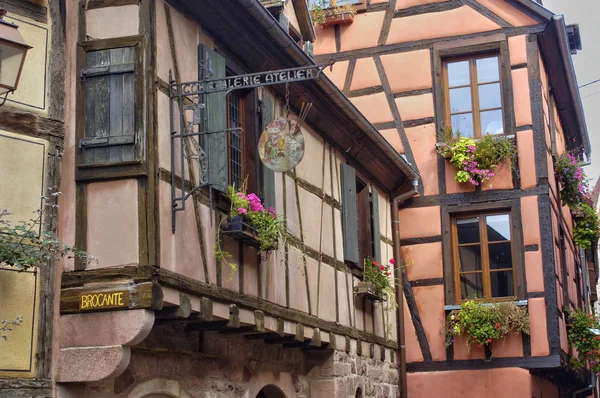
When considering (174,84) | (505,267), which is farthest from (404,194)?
(174,84)

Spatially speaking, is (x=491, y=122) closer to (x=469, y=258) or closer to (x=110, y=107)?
(x=469, y=258)

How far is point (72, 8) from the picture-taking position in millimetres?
6609

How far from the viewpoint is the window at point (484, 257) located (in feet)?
42.4

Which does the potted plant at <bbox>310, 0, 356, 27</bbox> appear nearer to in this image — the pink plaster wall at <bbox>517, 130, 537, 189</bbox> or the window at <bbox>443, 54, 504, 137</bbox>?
the window at <bbox>443, 54, 504, 137</bbox>

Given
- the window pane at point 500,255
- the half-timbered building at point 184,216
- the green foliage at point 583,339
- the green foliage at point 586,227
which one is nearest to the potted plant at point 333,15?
the window pane at point 500,255

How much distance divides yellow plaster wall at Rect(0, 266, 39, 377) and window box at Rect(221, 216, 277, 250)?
1.85m

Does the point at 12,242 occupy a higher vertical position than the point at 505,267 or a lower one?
lower

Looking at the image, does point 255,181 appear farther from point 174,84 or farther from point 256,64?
point 174,84

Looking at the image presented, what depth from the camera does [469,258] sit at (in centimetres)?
1323

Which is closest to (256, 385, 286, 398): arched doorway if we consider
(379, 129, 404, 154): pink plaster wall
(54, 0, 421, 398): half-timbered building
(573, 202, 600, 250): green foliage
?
(54, 0, 421, 398): half-timbered building

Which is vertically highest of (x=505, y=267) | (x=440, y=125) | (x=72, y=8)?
(x=440, y=125)

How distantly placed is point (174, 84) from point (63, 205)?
1.23m

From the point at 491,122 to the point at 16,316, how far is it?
880cm

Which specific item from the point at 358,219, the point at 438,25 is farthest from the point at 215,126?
the point at 438,25
